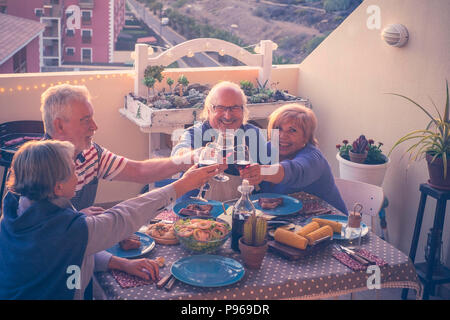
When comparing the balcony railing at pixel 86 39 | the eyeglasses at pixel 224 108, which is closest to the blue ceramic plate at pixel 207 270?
the eyeglasses at pixel 224 108

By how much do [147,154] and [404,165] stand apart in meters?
2.15

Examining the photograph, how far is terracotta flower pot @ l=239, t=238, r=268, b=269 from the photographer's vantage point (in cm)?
179

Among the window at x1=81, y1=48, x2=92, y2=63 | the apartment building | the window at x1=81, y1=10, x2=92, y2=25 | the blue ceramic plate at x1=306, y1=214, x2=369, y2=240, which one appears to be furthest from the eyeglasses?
the window at x1=81, y1=10, x2=92, y2=25

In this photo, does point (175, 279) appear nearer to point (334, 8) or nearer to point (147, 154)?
point (147, 154)

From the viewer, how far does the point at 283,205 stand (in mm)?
2416

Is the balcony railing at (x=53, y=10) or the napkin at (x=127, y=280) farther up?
the balcony railing at (x=53, y=10)

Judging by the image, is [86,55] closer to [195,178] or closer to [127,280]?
[195,178]

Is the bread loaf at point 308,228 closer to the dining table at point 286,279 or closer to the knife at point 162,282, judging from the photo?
the dining table at point 286,279

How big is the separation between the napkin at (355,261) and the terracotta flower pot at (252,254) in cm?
31

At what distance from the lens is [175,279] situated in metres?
1.73

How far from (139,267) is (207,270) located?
0.75ft

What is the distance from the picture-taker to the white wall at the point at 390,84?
3436 millimetres

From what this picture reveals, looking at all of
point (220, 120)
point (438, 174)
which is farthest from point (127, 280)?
point (438, 174)
